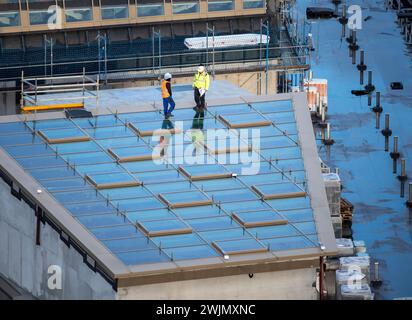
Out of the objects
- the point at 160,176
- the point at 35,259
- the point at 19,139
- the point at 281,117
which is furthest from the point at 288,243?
the point at 19,139

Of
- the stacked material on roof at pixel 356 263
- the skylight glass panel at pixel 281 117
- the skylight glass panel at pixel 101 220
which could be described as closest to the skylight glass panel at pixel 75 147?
the skylight glass panel at pixel 101 220

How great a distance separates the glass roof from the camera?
148 m

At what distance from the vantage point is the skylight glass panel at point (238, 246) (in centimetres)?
14638

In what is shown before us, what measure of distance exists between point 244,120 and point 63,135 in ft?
32.6

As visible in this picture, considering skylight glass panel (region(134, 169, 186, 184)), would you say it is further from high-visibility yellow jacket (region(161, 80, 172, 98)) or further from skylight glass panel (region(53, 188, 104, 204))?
high-visibility yellow jacket (region(161, 80, 172, 98))

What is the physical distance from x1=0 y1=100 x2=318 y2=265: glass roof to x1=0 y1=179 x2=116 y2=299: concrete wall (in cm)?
179

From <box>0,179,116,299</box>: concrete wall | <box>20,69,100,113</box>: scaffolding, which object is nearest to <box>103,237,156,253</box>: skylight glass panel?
<box>0,179,116,299</box>: concrete wall

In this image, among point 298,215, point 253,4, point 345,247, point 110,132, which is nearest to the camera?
point 298,215

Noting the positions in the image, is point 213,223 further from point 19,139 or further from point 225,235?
point 19,139

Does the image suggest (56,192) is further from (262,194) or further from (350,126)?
(350,126)

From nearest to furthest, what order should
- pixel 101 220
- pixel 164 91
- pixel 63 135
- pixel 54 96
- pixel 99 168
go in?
pixel 101 220, pixel 99 168, pixel 63 135, pixel 164 91, pixel 54 96

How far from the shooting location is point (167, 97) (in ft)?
527

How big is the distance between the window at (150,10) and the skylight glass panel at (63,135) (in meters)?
32.6

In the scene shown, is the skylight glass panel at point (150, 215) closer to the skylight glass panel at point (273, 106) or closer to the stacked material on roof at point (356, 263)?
the stacked material on roof at point (356, 263)
